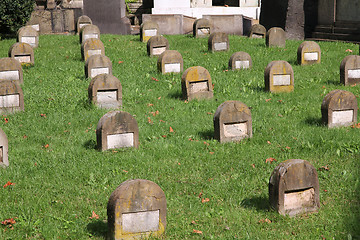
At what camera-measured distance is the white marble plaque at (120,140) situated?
7.45m

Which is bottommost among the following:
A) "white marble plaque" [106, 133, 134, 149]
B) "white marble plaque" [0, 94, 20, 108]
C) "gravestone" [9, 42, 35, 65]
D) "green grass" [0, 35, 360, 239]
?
"green grass" [0, 35, 360, 239]

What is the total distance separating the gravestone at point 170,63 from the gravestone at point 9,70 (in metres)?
3.38

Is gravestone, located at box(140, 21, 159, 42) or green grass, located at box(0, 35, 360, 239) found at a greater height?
gravestone, located at box(140, 21, 159, 42)

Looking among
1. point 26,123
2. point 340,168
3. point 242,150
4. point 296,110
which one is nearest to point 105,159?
point 242,150

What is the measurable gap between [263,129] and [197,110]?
5.49 ft

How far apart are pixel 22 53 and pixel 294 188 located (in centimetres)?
1029

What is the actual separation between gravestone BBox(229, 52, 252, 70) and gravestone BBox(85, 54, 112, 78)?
10.2ft

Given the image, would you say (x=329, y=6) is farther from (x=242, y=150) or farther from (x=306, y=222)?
(x=306, y=222)

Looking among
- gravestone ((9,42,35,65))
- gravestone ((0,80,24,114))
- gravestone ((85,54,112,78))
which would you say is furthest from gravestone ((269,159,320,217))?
gravestone ((9,42,35,65))

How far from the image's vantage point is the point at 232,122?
7.80 metres

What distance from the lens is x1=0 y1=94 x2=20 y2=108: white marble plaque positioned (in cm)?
954

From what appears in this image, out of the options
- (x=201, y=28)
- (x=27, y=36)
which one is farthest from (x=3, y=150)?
(x=201, y=28)

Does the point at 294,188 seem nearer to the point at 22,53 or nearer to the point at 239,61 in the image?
the point at 239,61

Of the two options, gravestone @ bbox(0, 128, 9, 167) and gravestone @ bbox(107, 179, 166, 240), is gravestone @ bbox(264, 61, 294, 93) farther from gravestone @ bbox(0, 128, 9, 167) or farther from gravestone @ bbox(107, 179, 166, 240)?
gravestone @ bbox(107, 179, 166, 240)
